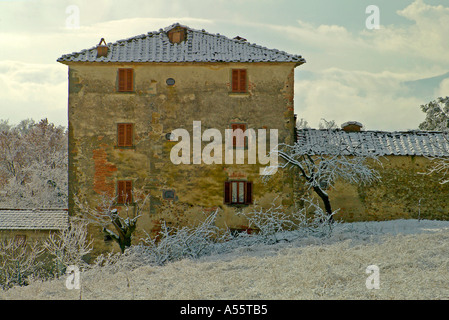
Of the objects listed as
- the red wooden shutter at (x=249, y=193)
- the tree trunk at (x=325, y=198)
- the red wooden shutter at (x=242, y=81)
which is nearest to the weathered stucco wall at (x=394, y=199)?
the tree trunk at (x=325, y=198)

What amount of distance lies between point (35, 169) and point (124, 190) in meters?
21.5

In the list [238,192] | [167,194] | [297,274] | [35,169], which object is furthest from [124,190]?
[35,169]

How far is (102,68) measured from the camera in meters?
19.4

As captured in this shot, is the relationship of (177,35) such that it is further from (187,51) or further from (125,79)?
(125,79)

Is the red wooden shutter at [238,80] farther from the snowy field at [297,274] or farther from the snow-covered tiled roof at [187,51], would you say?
the snowy field at [297,274]

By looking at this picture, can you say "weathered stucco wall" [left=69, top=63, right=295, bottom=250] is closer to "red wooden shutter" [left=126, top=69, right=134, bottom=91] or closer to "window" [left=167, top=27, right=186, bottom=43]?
"red wooden shutter" [left=126, top=69, right=134, bottom=91]

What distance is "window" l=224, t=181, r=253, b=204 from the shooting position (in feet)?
63.3

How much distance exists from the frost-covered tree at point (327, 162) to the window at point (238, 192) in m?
1.71

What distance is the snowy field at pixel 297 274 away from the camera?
9758mm

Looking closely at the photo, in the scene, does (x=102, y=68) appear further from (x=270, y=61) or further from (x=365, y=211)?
(x=365, y=211)

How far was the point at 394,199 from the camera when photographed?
63.3 ft
